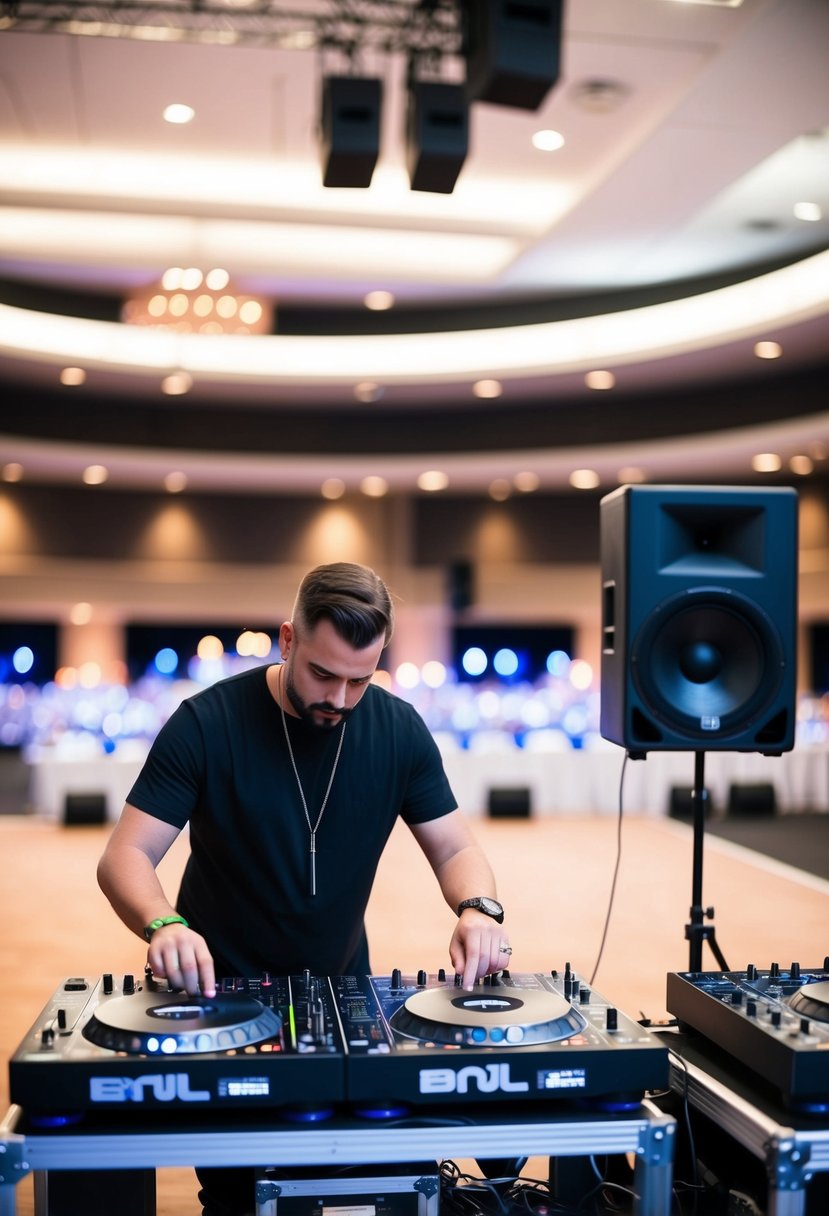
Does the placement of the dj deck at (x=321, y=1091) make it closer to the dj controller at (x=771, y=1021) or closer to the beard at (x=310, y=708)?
the dj controller at (x=771, y=1021)

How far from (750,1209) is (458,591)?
40.5ft

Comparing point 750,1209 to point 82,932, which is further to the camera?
point 82,932

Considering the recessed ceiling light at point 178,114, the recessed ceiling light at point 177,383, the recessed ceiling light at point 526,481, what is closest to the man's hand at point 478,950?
the recessed ceiling light at point 178,114

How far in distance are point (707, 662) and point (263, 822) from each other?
0.84m

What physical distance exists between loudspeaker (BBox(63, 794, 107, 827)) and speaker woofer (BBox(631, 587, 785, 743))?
25.9 feet

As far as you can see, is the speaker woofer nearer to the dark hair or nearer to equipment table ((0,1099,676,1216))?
the dark hair

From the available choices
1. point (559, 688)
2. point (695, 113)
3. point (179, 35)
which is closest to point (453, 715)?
point (559, 688)

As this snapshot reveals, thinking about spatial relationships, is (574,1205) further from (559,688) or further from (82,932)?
(559,688)

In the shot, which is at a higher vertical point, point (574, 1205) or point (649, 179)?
point (649, 179)

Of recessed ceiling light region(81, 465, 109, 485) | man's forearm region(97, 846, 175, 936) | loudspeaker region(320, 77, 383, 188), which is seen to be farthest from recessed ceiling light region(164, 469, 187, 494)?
man's forearm region(97, 846, 175, 936)

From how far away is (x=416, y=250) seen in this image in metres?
9.40

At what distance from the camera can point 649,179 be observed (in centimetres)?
702

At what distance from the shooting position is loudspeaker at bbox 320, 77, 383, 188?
9.57 feet

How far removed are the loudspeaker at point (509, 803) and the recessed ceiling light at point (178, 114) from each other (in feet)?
18.5
